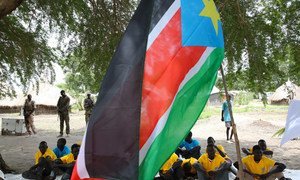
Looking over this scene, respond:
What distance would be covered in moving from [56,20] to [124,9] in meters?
1.59

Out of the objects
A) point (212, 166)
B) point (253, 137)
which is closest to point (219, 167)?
point (212, 166)

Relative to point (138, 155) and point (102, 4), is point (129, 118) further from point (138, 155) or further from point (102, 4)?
point (102, 4)

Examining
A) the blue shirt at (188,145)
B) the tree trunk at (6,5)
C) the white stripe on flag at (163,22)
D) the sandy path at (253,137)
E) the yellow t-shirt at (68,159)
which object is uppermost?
the tree trunk at (6,5)

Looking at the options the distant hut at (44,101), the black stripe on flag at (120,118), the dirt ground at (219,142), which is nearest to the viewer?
the black stripe on flag at (120,118)

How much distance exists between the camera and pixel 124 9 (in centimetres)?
893

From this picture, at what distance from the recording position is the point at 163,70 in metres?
3.09

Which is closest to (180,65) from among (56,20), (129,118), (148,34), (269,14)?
(148,34)

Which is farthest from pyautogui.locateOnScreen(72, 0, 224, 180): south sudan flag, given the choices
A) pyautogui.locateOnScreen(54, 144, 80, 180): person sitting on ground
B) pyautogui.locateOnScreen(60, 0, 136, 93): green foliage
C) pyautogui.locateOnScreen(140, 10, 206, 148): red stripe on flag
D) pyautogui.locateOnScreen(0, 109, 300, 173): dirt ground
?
pyautogui.locateOnScreen(0, 109, 300, 173): dirt ground

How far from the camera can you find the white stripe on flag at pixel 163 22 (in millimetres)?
3122

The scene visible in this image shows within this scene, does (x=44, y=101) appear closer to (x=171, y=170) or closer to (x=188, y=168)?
(x=188, y=168)

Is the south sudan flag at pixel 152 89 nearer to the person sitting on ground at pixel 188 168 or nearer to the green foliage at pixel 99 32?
the person sitting on ground at pixel 188 168

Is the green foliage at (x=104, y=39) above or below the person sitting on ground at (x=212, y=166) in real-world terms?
above

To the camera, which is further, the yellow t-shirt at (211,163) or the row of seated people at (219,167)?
the yellow t-shirt at (211,163)

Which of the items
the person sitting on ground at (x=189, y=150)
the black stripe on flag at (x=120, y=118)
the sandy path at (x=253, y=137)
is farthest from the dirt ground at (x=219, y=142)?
the black stripe on flag at (x=120, y=118)
